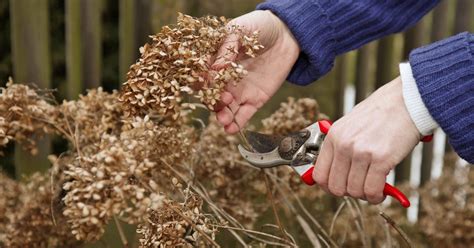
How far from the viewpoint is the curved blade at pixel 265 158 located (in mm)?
995

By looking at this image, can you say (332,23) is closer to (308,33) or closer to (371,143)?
(308,33)

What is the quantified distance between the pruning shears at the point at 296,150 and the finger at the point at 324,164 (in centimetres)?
4

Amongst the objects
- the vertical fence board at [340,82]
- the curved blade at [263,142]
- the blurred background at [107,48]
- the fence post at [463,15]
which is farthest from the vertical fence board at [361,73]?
the curved blade at [263,142]

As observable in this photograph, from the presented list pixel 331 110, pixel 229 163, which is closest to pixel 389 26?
pixel 229 163

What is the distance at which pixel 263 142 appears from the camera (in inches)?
40.8

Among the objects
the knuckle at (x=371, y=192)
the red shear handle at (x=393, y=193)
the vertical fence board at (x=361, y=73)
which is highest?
the knuckle at (x=371, y=192)

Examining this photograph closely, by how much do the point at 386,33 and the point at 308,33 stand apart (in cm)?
24

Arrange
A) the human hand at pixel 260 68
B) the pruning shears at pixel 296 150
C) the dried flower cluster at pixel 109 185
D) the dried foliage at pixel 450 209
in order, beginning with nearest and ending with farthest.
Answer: the dried flower cluster at pixel 109 185 → the pruning shears at pixel 296 150 → the human hand at pixel 260 68 → the dried foliage at pixel 450 209

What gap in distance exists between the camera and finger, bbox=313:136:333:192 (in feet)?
2.91

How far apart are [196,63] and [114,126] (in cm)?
26

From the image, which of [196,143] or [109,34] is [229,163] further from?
[109,34]

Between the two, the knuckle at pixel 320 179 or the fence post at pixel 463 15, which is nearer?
the knuckle at pixel 320 179

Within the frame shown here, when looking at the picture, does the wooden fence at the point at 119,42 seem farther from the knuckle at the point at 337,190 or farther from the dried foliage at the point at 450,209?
the knuckle at the point at 337,190

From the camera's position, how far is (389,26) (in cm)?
134
